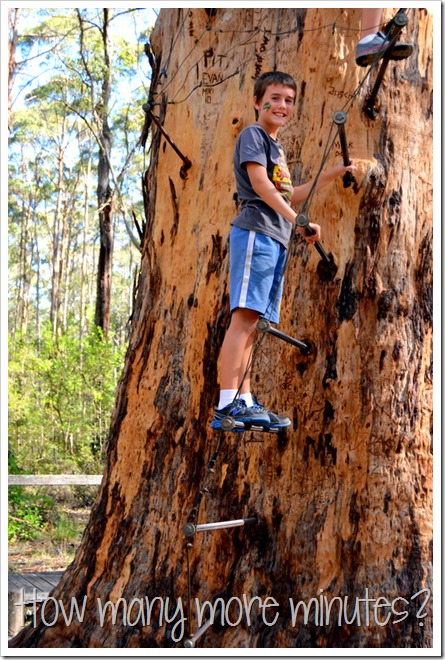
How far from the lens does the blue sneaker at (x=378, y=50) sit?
10.1ft

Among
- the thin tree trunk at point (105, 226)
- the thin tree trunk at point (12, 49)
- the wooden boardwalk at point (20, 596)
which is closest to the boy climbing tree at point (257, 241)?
the wooden boardwalk at point (20, 596)

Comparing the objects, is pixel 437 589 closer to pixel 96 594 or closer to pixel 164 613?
pixel 164 613

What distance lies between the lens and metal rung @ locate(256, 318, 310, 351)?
9.49 ft

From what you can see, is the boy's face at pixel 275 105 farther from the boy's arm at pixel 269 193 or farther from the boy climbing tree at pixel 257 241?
the boy's arm at pixel 269 193

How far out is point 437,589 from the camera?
3.30m

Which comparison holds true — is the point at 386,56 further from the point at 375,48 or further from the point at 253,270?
the point at 253,270

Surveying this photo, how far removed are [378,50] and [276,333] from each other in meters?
1.19

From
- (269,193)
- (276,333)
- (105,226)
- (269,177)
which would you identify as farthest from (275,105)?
(105,226)

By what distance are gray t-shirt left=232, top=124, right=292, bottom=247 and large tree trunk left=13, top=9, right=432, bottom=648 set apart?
0.28 m

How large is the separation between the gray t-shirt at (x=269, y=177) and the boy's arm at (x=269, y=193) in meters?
0.03

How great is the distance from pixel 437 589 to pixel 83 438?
9.38 meters

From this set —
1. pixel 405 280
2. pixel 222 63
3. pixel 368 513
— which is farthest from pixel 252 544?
pixel 222 63

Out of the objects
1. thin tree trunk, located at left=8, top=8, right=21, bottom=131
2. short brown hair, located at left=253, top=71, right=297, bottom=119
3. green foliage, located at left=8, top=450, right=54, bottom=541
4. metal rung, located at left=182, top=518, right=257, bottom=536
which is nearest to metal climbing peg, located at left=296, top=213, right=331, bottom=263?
short brown hair, located at left=253, top=71, right=297, bottom=119

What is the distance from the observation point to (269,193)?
10.2 ft
